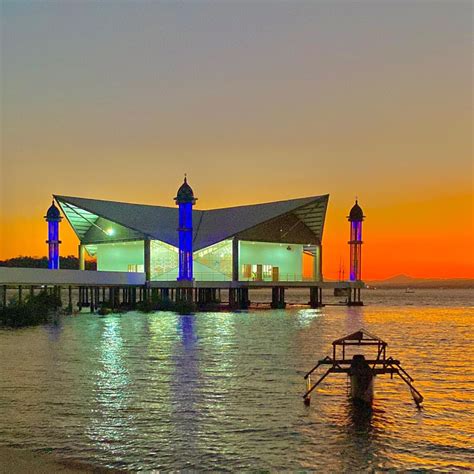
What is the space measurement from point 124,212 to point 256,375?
158 ft

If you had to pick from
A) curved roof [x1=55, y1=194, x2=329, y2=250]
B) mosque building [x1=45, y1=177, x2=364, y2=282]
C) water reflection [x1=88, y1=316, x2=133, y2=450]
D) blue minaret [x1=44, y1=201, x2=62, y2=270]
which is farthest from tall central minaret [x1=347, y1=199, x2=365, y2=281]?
water reflection [x1=88, y1=316, x2=133, y2=450]

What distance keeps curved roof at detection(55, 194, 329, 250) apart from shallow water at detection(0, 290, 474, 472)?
35.1 metres

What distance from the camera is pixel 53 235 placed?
6619 centimetres

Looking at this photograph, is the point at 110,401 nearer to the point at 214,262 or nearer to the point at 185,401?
the point at 185,401

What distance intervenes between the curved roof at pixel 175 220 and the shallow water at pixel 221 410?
3505 cm

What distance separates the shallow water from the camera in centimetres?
1248

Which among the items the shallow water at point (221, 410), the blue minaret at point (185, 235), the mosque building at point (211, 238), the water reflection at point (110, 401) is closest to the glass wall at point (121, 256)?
the mosque building at point (211, 238)

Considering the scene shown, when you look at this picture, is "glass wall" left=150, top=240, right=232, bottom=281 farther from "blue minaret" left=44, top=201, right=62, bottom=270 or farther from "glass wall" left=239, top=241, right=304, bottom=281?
"blue minaret" left=44, top=201, right=62, bottom=270

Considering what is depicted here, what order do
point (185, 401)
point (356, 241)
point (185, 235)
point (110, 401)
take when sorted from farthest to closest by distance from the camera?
point (356, 241) < point (185, 235) < point (185, 401) < point (110, 401)

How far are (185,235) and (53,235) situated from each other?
51.6 feet

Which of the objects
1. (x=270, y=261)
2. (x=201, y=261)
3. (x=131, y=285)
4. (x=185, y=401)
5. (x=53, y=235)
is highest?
(x=53, y=235)

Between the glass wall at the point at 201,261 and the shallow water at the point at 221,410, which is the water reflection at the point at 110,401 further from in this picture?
the glass wall at the point at 201,261

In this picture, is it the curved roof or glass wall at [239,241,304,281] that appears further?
glass wall at [239,241,304,281]

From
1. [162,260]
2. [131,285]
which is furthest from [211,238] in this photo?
[131,285]
